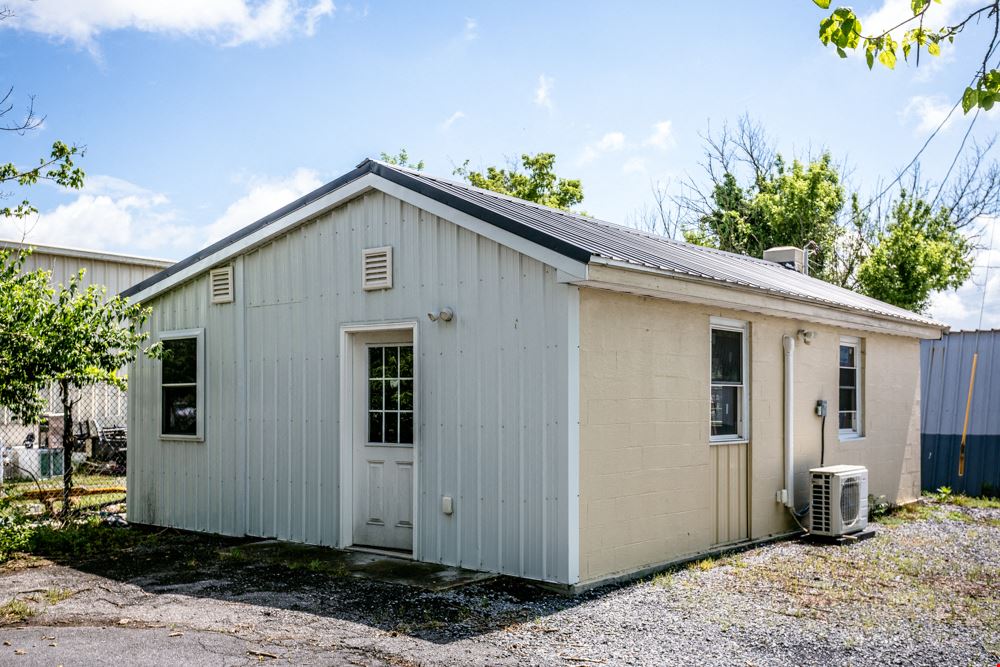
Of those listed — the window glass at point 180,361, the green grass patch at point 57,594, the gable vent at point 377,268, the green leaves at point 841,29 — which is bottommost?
the green grass patch at point 57,594

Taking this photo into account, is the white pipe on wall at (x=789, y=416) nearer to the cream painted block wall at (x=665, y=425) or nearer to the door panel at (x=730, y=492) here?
the cream painted block wall at (x=665, y=425)

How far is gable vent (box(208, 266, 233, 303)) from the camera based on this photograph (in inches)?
380

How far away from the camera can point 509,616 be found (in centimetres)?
619

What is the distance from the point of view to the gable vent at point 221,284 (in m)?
9.65

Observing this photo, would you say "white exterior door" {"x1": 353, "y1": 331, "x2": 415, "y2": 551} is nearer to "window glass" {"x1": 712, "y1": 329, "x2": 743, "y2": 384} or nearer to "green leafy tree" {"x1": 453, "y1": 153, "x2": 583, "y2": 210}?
"window glass" {"x1": 712, "y1": 329, "x2": 743, "y2": 384}

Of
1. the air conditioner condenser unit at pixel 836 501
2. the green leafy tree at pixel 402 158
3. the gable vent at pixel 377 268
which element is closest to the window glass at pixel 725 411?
the air conditioner condenser unit at pixel 836 501

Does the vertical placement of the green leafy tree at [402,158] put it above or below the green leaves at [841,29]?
A: above

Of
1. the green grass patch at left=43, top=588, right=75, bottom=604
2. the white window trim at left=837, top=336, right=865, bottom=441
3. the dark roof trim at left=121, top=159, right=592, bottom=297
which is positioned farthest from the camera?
the white window trim at left=837, top=336, right=865, bottom=441

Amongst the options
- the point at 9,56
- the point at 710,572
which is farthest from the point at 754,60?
the point at 9,56

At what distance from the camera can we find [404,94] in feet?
44.7

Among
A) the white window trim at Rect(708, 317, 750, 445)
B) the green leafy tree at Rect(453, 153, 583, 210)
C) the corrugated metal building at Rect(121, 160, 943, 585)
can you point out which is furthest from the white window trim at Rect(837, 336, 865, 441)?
the green leafy tree at Rect(453, 153, 583, 210)

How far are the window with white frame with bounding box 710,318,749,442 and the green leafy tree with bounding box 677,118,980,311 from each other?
10232 millimetres

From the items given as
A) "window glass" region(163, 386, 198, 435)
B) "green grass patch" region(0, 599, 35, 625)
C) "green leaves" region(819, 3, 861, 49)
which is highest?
"green leaves" region(819, 3, 861, 49)

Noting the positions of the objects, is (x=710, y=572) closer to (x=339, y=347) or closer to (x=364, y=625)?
(x=364, y=625)
